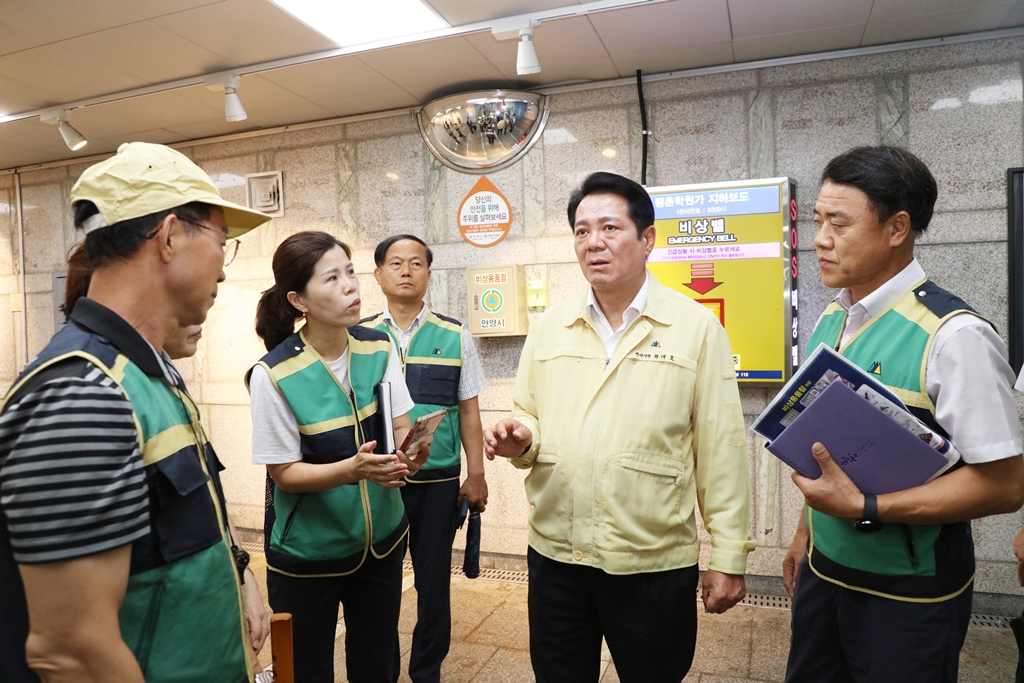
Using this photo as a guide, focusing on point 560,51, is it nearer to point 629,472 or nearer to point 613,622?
point 629,472

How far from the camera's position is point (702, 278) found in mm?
3727

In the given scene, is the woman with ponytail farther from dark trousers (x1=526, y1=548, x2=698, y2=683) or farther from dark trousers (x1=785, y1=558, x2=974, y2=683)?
dark trousers (x1=785, y1=558, x2=974, y2=683)

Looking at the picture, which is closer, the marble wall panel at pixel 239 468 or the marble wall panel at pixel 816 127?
the marble wall panel at pixel 816 127

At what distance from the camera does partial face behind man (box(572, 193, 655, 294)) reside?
6.49 ft

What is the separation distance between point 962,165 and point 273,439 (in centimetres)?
361

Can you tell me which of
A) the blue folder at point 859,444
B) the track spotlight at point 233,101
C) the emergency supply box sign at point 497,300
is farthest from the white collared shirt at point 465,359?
the blue folder at point 859,444

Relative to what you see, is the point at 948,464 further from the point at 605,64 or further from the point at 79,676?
the point at 605,64

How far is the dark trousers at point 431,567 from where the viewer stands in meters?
2.87

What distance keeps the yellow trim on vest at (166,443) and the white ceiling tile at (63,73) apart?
325 centimetres

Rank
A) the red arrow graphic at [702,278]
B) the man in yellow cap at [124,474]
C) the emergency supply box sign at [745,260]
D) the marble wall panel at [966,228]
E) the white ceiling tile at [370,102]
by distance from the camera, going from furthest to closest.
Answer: the white ceiling tile at [370,102] → the red arrow graphic at [702,278] → the emergency supply box sign at [745,260] → the marble wall panel at [966,228] → the man in yellow cap at [124,474]

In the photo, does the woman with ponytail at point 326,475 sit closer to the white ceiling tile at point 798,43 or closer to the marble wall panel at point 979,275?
the white ceiling tile at point 798,43

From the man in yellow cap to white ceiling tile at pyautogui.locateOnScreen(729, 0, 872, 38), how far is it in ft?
9.01

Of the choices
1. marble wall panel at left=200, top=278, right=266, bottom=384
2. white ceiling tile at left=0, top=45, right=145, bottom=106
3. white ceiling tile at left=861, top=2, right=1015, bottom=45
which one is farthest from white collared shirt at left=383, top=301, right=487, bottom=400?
white ceiling tile at left=861, top=2, right=1015, bottom=45

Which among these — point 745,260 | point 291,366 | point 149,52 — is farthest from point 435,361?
point 149,52
